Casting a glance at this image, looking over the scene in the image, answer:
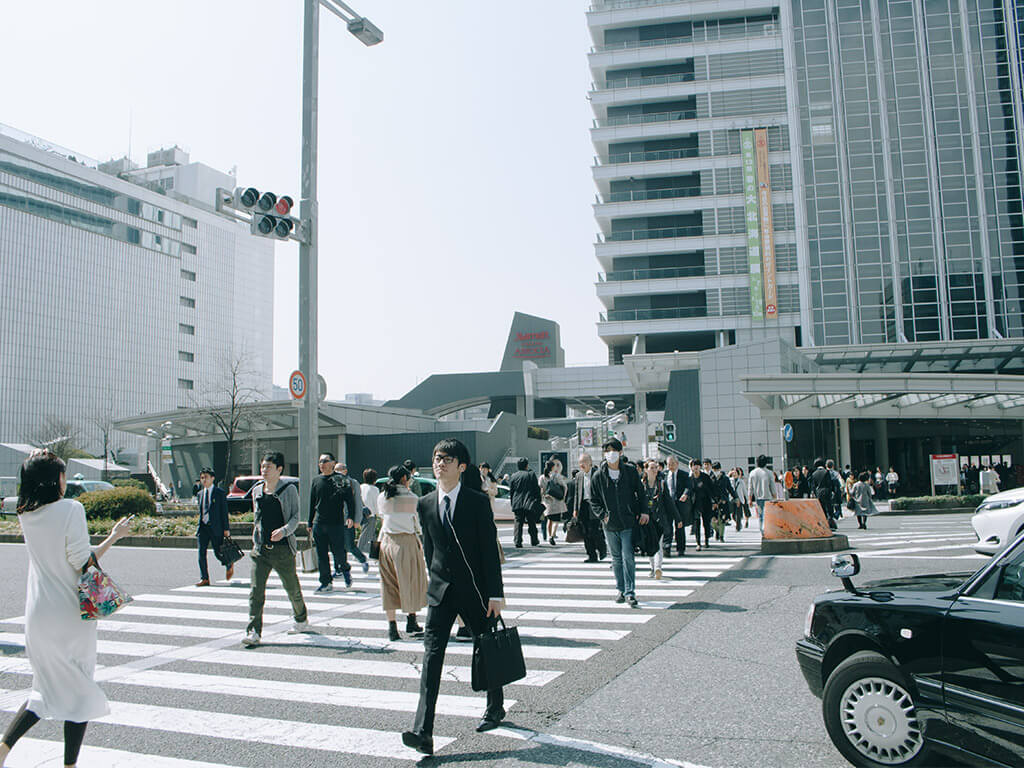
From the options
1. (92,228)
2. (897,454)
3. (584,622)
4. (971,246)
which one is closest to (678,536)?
(584,622)

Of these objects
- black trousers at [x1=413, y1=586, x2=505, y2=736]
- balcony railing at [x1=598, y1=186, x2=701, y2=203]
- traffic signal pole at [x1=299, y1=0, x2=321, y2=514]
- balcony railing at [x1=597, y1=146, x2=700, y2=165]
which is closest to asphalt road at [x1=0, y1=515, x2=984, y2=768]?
black trousers at [x1=413, y1=586, x2=505, y2=736]

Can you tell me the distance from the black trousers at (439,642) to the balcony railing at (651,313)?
204ft

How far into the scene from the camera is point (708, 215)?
64.8 meters

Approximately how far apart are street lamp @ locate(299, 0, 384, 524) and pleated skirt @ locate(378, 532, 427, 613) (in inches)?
203

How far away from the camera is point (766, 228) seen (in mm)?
62312

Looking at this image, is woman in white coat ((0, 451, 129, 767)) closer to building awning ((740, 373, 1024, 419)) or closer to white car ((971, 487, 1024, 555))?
white car ((971, 487, 1024, 555))

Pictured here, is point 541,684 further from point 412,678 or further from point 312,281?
point 312,281

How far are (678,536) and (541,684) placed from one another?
9022 mm

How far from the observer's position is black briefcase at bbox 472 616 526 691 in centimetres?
454

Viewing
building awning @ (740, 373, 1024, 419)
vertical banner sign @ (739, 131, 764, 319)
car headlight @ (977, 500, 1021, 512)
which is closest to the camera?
car headlight @ (977, 500, 1021, 512)

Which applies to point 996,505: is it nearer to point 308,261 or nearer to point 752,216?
point 308,261

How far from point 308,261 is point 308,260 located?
0.06ft

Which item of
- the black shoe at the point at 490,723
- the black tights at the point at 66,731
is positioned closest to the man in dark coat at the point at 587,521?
the black shoe at the point at 490,723

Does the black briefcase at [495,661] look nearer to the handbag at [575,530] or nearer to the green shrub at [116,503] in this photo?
the handbag at [575,530]
